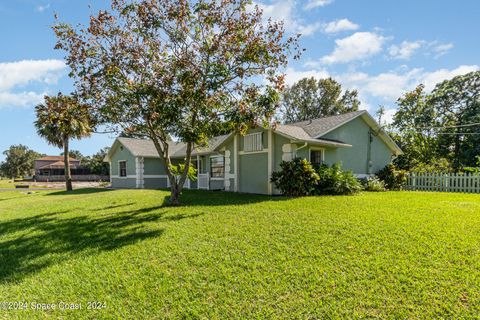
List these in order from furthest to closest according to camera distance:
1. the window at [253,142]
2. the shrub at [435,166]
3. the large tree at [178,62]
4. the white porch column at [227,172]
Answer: the shrub at [435,166] < the white porch column at [227,172] < the window at [253,142] < the large tree at [178,62]

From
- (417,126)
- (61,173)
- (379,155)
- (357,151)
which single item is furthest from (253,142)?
(61,173)

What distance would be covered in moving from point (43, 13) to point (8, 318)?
30.8 feet

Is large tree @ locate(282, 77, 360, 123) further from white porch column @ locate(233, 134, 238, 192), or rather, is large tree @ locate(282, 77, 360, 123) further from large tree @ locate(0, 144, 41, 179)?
large tree @ locate(0, 144, 41, 179)

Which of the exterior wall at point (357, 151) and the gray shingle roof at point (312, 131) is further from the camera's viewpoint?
the exterior wall at point (357, 151)

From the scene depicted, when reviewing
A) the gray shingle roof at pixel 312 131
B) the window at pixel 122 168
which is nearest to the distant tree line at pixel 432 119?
the gray shingle roof at pixel 312 131

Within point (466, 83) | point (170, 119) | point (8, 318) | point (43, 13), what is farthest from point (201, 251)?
point (466, 83)

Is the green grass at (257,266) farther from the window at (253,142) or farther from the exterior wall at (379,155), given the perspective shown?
the exterior wall at (379,155)

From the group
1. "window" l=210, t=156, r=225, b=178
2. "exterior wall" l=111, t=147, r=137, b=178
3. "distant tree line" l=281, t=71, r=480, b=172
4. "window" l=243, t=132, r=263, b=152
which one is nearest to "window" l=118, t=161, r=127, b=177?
"exterior wall" l=111, t=147, r=137, b=178

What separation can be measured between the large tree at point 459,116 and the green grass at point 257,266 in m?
22.5

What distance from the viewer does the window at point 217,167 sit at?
723 inches

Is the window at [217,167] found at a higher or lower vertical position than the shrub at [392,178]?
higher

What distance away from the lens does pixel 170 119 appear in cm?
897

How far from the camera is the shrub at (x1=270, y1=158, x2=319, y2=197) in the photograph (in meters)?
12.2

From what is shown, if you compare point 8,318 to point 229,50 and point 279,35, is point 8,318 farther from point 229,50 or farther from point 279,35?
point 279,35
